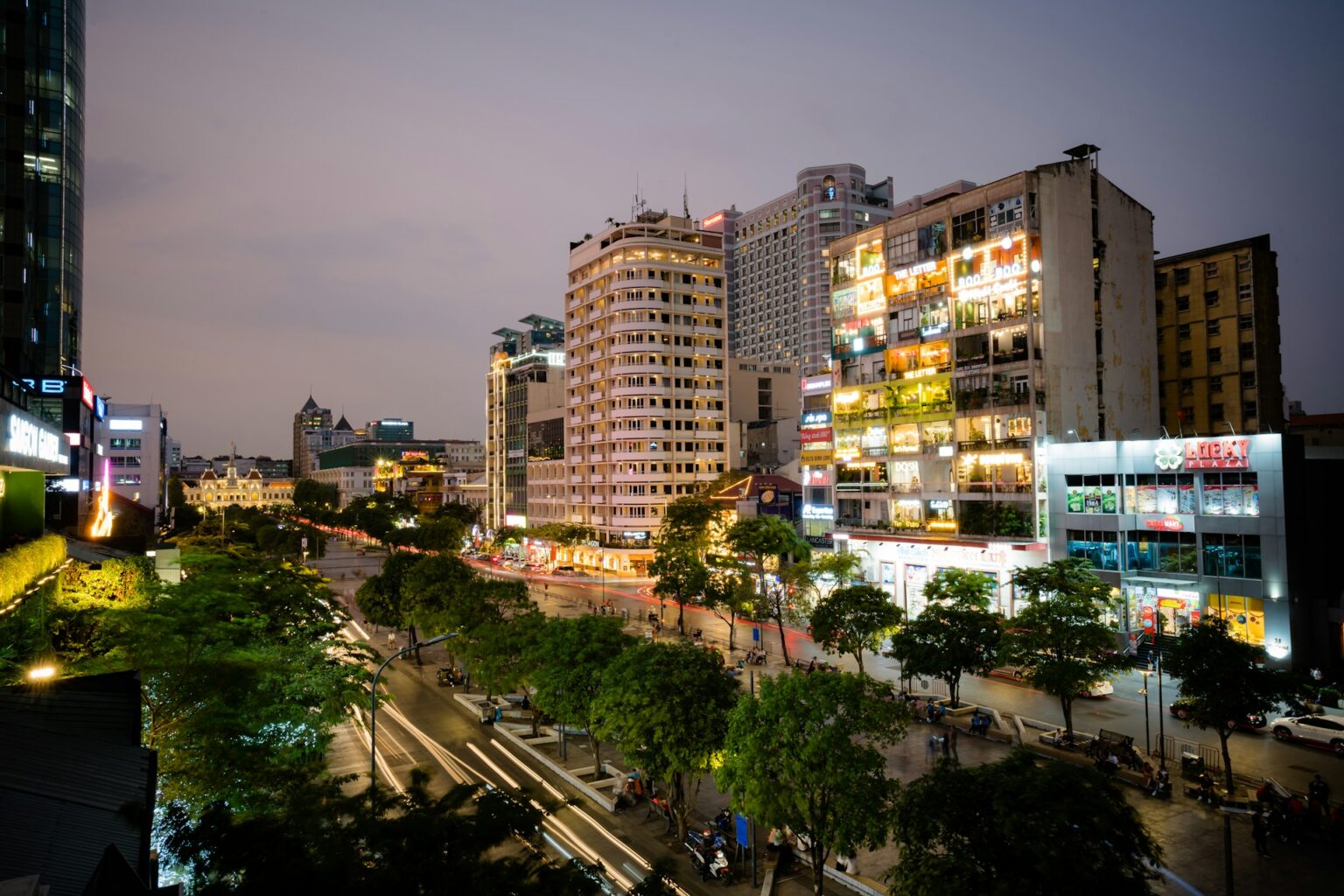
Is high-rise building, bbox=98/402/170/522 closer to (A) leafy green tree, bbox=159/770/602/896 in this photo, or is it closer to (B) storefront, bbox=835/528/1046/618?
(B) storefront, bbox=835/528/1046/618

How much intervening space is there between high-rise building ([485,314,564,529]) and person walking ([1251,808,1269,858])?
104 metres

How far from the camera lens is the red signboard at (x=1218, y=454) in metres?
46.5

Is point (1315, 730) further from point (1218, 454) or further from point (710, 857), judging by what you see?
point (710, 857)

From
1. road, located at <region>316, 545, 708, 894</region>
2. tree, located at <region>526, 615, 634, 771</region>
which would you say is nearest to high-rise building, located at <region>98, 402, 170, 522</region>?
road, located at <region>316, 545, 708, 894</region>

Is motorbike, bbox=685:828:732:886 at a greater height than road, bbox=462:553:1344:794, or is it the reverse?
motorbike, bbox=685:828:732:886

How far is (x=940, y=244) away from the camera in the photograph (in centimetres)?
6469

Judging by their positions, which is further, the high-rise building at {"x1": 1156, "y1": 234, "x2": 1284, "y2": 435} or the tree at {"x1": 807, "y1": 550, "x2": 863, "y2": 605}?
the high-rise building at {"x1": 1156, "y1": 234, "x2": 1284, "y2": 435}

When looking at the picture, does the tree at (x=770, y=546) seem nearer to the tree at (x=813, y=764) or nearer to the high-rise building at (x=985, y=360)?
the high-rise building at (x=985, y=360)

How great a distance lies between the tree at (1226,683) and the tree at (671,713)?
18.4 m

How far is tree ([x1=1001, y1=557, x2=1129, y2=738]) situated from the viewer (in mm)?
33938

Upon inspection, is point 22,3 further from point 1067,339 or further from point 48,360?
point 1067,339

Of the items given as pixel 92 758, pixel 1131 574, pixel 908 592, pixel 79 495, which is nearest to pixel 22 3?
pixel 79 495

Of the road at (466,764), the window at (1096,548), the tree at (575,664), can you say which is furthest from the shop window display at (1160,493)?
the road at (466,764)

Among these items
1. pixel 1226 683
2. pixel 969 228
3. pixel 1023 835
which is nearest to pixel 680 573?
pixel 1226 683
